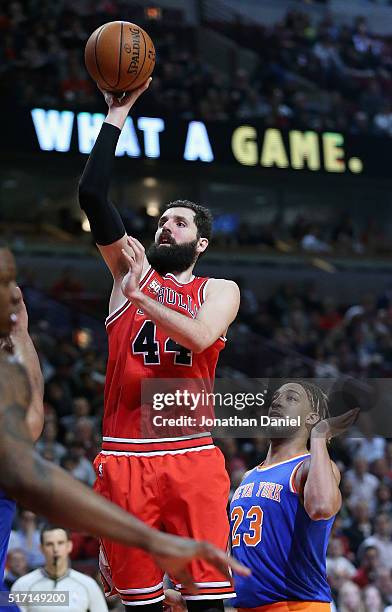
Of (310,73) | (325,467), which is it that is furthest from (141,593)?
(310,73)

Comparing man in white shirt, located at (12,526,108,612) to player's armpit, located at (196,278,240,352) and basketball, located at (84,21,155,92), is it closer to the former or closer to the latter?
player's armpit, located at (196,278,240,352)

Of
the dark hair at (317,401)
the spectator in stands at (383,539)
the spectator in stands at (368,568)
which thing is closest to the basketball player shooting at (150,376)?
the dark hair at (317,401)

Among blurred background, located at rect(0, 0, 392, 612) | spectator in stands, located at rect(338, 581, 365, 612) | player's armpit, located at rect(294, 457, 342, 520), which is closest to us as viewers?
player's armpit, located at rect(294, 457, 342, 520)

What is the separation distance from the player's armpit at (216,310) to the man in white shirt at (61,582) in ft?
8.82

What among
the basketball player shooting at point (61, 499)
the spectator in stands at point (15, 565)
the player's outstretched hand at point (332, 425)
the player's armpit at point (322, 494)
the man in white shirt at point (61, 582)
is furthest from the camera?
the spectator in stands at point (15, 565)

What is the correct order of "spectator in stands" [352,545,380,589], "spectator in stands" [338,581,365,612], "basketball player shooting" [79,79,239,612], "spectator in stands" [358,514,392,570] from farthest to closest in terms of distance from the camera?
"spectator in stands" [358,514,392,570] < "spectator in stands" [352,545,380,589] < "spectator in stands" [338,581,365,612] < "basketball player shooting" [79,79,239,612]

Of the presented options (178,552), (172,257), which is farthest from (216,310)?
(178,552)

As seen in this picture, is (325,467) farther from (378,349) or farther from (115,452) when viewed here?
(378,349)

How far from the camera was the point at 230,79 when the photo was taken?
2097 centimetres

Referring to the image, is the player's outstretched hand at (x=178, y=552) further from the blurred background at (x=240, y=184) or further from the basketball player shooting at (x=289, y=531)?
the blurred background at (x=240, y=184)

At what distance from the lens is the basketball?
15.7ft

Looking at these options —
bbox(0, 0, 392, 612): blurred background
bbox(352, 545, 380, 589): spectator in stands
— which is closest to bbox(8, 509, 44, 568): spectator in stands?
bbox(0, 0, 392, 612): blurred background

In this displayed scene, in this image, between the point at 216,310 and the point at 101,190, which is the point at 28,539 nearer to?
the point at 216,310

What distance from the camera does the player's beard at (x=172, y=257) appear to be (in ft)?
16.4
